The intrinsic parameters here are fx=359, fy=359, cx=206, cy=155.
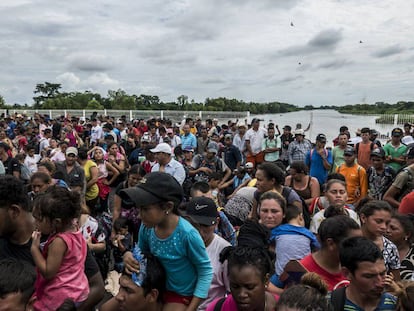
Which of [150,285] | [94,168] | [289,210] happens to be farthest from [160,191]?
[94,168]

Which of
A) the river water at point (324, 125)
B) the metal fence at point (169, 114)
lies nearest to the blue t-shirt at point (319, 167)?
the river water at point (324, 125)

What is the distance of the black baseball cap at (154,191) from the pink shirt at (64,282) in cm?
43

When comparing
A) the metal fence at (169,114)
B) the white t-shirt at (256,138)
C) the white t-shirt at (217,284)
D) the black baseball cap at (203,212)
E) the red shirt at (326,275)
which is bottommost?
the white t-shirt at (217,284)

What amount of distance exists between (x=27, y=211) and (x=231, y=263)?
51.7 inches

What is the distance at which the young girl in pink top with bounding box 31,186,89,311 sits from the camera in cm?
204

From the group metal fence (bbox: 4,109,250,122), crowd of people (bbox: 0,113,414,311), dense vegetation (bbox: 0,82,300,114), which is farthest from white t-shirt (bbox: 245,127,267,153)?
dense vegetation (bbox: 0,82,300,114)

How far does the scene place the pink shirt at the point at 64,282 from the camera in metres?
2.07

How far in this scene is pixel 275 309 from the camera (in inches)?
74.3

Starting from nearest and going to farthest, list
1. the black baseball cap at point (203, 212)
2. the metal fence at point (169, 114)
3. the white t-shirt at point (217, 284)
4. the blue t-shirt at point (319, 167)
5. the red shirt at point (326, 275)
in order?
the red shirt at point (326, 275), the white t-shirt at point (217, 284), the black baseball cap at point (203, 212), the blue t-shirt at point (319, 167), the metal fence at point (169, 114)

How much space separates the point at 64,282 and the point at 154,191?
0.75 metres

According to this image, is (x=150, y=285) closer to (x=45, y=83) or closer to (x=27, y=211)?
(x=27, y=211)

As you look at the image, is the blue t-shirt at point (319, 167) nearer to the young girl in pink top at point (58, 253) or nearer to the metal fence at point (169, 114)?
the young girl in pink top at point (58, 253)

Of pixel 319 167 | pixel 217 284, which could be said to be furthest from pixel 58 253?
pixel 319 167

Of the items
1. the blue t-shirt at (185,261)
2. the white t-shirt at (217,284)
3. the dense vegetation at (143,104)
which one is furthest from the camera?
the dense vegetation at (143,104)
